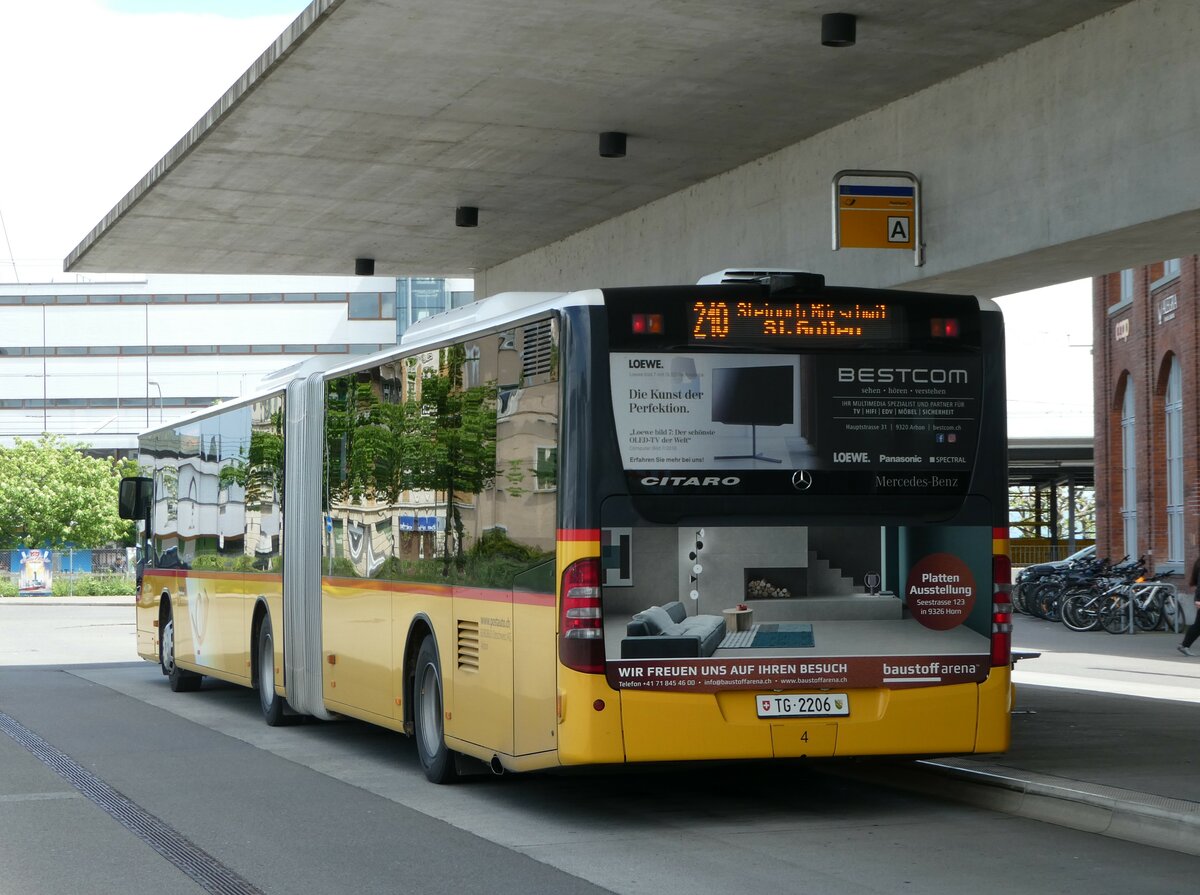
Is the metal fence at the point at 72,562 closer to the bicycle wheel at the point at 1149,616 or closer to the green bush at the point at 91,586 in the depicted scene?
the green bush at the point at 91,586

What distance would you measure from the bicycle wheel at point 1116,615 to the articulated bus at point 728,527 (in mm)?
20935

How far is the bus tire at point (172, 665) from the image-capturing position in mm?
20047

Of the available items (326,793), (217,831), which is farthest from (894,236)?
(217,831)

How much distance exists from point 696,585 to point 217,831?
9.80 ft

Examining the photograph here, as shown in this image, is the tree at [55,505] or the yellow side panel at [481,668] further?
the tree at [55,505]

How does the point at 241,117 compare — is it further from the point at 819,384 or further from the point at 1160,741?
the point at 1160,741

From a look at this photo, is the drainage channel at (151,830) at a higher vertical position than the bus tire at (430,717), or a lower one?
lower

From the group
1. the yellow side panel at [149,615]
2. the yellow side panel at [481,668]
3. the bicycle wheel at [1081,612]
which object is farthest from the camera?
the bicycle wheel at [1081,612]

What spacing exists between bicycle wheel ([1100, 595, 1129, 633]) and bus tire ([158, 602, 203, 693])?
54.0 feet

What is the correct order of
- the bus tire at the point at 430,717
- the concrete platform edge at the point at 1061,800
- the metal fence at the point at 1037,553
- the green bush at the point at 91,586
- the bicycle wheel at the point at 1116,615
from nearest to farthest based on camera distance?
the concrete platform edge at the point at 1061,800, the bus tire at the point at 430,717, the bicycle wheel at the point at 1116,615, the green bush at the point at 91,586, the metal fence at the point at 1037,553

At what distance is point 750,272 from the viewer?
32.7 ft

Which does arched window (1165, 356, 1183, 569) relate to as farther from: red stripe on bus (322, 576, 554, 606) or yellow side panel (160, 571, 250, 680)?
red stripe on bus (322, 576, 554, 606)

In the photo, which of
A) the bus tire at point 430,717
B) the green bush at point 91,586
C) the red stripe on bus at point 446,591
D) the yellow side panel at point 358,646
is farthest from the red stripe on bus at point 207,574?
the green bush at point 91,586

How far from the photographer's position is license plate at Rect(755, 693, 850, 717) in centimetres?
953
